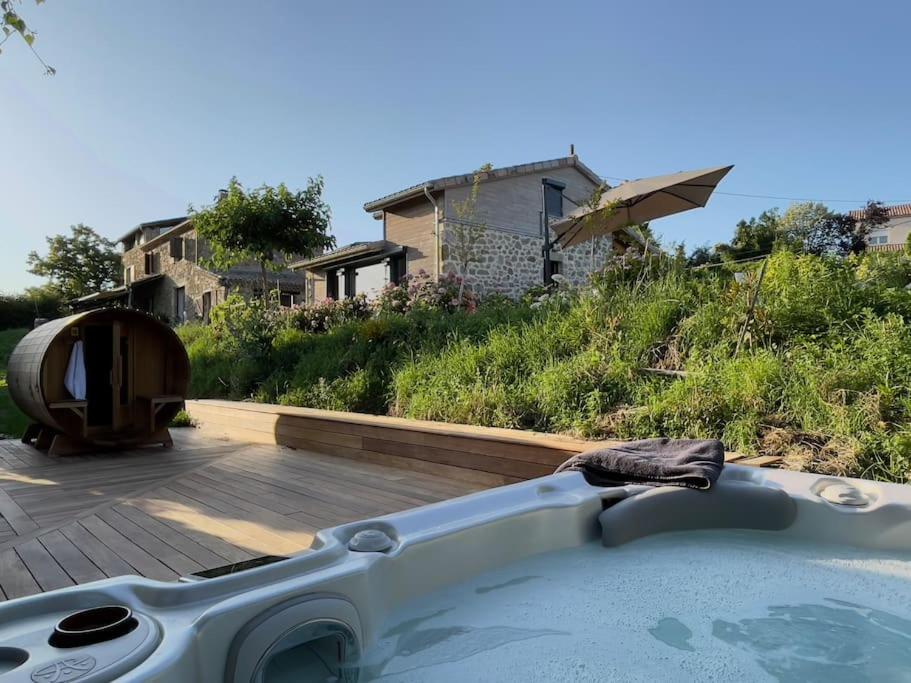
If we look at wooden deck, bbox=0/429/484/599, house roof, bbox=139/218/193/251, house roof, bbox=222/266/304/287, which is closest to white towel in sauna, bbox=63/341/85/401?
wooden deck, bbox=0/429/484/599

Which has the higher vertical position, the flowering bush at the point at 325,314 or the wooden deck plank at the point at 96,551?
the flowering bush at the point at 325,314

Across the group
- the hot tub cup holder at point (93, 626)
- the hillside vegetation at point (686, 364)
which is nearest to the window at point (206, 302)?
the hillside vegetation at point (686, 364)

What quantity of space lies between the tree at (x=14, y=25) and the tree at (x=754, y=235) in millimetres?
22464

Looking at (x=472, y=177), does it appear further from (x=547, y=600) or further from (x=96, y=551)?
(x=547, y=600)

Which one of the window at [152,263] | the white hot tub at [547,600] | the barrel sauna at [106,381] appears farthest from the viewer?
the window at [152,263]

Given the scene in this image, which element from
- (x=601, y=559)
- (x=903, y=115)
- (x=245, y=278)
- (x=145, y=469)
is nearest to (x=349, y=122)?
(x=145, y=469)

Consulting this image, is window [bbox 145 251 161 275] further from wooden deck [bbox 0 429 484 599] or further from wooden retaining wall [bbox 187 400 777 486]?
wooden deck [bbox 0 429 484 599]

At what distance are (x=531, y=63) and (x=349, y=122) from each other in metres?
2.83

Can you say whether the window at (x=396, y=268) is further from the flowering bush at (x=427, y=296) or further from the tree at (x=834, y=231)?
the tree at (x=834, y=231)

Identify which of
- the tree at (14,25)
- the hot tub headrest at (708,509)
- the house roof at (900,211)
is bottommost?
the hot tub headrest at (708,509)

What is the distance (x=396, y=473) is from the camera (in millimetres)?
3498

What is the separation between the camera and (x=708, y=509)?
2010 mm

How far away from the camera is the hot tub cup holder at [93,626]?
0.86 m

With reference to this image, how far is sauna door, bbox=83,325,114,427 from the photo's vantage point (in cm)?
450
